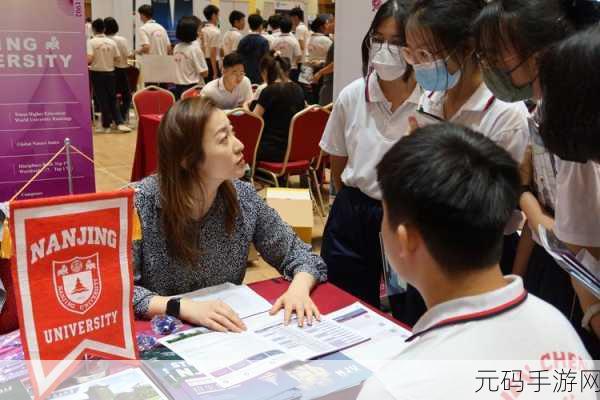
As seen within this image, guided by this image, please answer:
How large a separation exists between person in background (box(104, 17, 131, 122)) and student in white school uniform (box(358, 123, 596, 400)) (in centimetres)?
795

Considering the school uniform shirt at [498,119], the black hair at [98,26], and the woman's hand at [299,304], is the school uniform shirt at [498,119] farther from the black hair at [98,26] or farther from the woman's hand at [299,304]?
the black hair at [98,26]

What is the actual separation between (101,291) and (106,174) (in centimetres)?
487

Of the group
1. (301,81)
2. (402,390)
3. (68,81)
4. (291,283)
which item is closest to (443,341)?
(402,390)

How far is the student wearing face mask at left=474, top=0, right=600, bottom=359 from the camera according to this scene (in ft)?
3.27

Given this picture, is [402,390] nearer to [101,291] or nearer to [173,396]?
[173,396]

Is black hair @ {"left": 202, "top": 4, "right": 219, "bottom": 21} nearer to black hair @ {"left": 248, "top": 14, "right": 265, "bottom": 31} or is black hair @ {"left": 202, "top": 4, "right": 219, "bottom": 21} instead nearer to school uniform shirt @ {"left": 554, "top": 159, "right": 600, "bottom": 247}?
black hair @ {"left": 248, "top": 14, "right": 265, "bottom": 31}

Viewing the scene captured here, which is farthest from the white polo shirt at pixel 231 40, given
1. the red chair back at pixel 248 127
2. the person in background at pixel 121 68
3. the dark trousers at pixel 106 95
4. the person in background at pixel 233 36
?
the red chair back at pixel 248 127

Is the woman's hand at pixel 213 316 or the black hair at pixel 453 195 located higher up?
the black hair at pixel 453 195

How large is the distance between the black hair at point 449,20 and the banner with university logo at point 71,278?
0.96 meters

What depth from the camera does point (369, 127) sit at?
1.97 m

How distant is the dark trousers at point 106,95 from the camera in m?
8.09

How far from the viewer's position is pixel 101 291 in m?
1.23

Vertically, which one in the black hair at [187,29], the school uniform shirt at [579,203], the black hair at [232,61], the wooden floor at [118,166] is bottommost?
the wooden floor at [118,166]

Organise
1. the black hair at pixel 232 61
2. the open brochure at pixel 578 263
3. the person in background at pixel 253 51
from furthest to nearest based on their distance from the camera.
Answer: the person in background at pixel 253 51, the black hair at pixel 232 61, the open brochure at pixel 578 263
